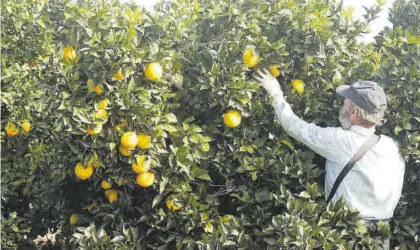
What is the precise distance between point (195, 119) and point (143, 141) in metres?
0.48

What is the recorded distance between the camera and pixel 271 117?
8.52 feet

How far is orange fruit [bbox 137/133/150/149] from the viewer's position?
229 centimetres

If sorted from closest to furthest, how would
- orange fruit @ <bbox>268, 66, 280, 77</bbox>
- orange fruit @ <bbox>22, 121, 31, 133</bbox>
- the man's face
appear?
the man's face → orange fruit @ <bbox>268, 66, 280, 77</bbox> → orange fruit @ <bbox>22, 121, 31, 133</bbox>

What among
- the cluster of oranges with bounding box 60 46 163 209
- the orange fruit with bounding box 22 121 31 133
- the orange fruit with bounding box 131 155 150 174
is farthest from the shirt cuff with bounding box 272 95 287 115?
the orange fruit with bounding box 22 121 31 133

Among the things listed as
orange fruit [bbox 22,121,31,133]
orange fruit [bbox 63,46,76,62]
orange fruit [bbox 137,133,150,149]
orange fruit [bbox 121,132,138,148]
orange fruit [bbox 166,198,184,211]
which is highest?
orange fruit [bbox 63,46,76,62]

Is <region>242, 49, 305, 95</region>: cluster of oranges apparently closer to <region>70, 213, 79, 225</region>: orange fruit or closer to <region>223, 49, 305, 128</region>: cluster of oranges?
<region>223, 49, 305, 128</region>: cluster of oranges

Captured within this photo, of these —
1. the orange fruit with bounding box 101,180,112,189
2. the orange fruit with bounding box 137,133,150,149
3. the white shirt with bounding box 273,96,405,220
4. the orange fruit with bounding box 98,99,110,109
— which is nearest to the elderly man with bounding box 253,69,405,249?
the white shirt with bounding box 273,96,405,220

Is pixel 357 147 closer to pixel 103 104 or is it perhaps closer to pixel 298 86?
pixel 298 86

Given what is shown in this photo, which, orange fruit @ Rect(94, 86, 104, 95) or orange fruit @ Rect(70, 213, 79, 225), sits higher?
orange fruit @ Rect(94, 86, 104, 95)

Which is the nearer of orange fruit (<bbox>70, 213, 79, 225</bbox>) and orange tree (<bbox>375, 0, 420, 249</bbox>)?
orange tree (<bbox>375, 0, 420, 249</bbox>)

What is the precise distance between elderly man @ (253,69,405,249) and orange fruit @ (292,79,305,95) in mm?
174

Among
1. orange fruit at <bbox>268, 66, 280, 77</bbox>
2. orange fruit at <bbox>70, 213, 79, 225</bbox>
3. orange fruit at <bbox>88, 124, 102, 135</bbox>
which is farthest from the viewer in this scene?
orange fruit at <bbox>70, 213, 79, 225</bbox>

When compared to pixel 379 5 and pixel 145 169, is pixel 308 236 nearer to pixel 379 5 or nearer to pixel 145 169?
pixel 145 169

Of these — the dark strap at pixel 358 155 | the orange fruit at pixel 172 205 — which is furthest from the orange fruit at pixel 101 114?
the dark strap at pixel 358 155
